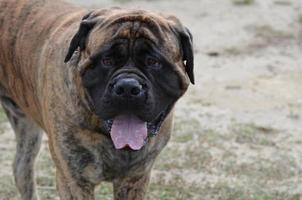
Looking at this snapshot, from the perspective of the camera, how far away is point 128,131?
362 centimetres

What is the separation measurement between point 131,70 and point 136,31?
20 cm

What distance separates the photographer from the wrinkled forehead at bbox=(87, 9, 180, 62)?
360cm

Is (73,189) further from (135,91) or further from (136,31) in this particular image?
(136,31)

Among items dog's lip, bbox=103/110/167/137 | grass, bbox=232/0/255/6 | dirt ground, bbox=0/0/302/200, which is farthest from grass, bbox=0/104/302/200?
grass, bbox=232/0/255/6

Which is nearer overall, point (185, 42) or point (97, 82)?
point (97, 82)

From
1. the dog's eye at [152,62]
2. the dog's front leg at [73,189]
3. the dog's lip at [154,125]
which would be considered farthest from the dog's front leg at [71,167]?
the dog's eye at [152,62]

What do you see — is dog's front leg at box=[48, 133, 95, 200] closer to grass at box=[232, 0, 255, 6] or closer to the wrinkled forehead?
the wrinkled forehead

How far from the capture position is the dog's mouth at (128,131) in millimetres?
3592

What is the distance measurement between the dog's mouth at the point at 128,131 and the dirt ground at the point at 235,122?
1.91m

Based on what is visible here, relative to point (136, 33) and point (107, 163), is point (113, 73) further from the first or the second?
point (107, 163)

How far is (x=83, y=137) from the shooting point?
390cm

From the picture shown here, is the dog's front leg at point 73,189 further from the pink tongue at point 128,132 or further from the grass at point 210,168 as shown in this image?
the grass at point 210,168

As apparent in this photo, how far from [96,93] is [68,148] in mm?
440

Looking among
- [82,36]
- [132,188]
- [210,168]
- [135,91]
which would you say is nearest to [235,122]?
[210,168]
